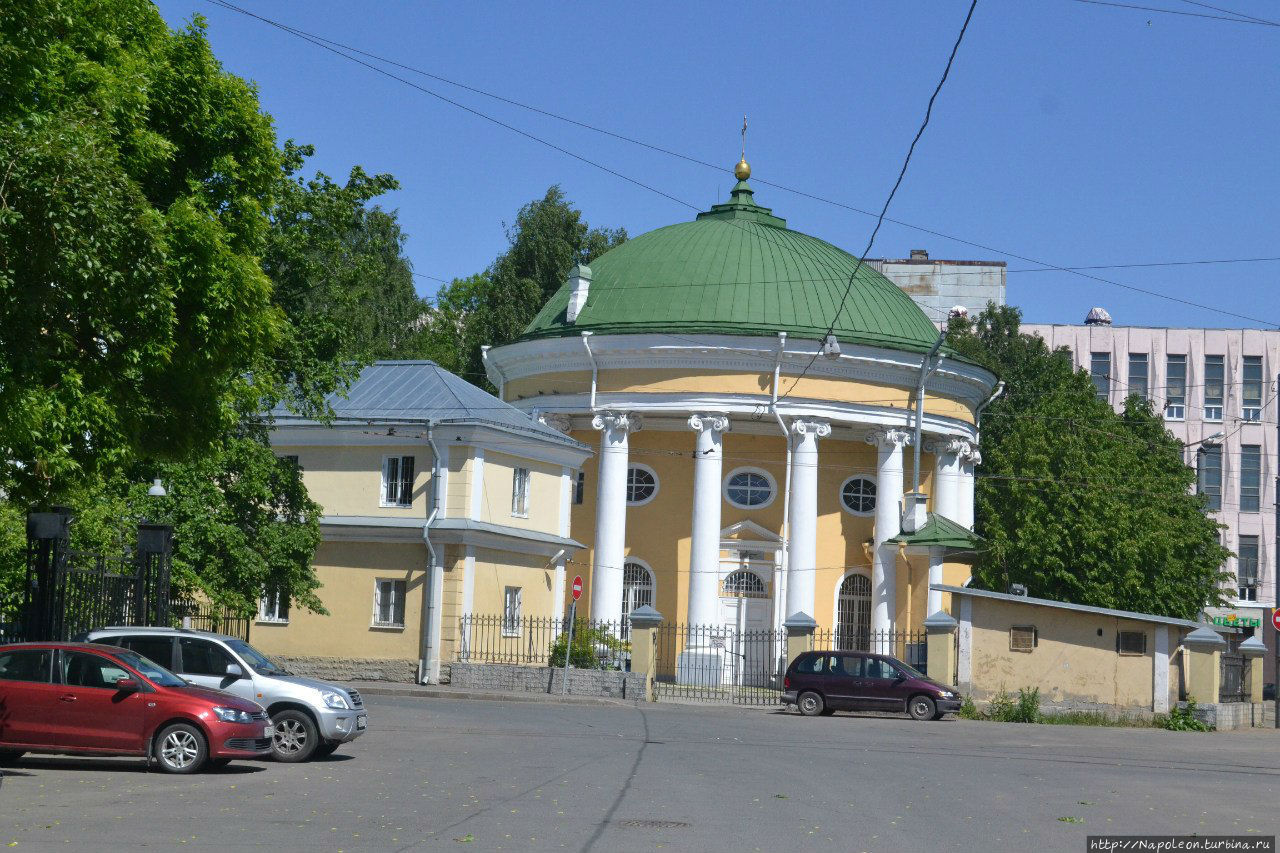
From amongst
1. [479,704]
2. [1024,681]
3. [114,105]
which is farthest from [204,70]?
[1024,681]

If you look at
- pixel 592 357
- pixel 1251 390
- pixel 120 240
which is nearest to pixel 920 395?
pixel 592 357

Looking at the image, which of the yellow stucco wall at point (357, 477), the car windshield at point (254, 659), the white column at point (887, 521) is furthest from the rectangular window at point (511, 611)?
the car windshield at point (254, 659)

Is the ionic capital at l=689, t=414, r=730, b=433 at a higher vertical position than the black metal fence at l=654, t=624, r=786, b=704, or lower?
higher

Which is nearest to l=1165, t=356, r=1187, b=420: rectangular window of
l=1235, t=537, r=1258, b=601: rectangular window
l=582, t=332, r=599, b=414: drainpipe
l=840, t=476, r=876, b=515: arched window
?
l=1235, t=537, r=1258, b=601: rectangular window

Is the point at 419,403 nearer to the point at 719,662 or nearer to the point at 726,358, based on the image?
the point at 726,358

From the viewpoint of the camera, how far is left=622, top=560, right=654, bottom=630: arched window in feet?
146

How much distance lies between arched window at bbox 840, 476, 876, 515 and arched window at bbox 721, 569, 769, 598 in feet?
11.4

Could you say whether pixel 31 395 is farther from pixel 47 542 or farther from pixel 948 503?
pixel 948 503

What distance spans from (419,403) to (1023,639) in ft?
47.5

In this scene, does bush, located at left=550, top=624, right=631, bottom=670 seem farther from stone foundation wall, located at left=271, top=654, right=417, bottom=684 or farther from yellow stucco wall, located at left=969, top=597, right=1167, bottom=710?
yellow stucco wall, located at left=969, top=597, right=1167, bottom=710

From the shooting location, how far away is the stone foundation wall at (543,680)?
3362 centimetres

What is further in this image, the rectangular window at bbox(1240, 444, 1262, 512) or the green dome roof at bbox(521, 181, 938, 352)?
the rectangular window at bbox(1240, 444, 1262, 512)

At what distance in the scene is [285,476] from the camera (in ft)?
94.4

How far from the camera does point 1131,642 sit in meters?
32.5
